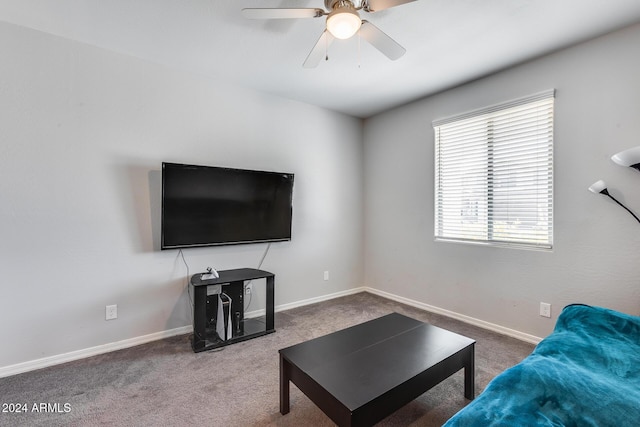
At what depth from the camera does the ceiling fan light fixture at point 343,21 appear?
158 centimetres

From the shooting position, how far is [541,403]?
104 centimetres

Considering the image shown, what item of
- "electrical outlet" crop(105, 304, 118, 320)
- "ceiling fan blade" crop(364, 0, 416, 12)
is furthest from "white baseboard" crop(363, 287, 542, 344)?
"electrical outlet" crop(105, 304, 118, 320)

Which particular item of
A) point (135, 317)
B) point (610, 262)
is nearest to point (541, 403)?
point (610, 262)

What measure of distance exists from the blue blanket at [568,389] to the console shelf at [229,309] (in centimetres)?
208

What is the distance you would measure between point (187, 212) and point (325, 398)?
6.72 feet

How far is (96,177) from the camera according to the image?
2469mm

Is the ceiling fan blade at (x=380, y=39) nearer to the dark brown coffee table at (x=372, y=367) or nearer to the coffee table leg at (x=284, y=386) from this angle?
the dark brown coffee table at (x=372, y=367)

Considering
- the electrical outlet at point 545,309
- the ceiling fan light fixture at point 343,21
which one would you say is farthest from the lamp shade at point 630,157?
the ceiling fan light fixture at point 343,21

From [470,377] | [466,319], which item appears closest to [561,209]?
[466,319]

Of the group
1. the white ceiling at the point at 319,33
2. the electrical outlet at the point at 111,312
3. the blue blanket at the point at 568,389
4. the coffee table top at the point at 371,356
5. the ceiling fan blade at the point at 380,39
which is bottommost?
the electrical outlet at the point at 111,312

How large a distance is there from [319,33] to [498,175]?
7.15ft

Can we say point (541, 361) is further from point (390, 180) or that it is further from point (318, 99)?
point (318, 99)

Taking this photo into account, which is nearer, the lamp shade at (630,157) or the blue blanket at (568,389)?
the blue blanket at (568,389)

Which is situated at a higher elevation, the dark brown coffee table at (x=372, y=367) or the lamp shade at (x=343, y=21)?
the lamp shade at (x=343, y=21)
